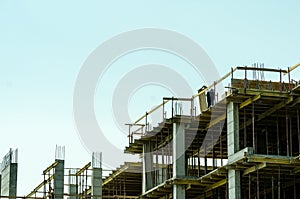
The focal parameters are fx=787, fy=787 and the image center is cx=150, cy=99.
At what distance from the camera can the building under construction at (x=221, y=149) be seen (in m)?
35.0

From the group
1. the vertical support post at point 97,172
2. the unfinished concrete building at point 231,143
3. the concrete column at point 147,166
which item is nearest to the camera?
the unfinished concrete building at point 231,143

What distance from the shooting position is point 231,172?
35.6 meters

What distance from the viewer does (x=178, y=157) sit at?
40438 mm

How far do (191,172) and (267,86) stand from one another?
1027 cm

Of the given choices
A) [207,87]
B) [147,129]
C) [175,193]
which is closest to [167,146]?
[147,129]

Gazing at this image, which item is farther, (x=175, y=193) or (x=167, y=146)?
(x=167, y=146)

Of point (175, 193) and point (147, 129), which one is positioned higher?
point (147, 129)

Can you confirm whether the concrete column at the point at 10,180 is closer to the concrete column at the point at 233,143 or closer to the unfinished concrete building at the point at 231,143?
the unfinished concrete building at the point at 231,143

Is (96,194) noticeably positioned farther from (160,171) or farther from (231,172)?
(231,172)

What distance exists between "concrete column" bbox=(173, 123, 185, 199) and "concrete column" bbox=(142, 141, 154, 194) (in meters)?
4.31

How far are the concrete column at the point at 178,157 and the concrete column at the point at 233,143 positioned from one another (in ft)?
15.6

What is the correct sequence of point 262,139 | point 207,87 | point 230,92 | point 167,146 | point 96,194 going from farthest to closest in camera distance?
point 96,194, point 167,146, point 262,139, point 207,87, point 230,92

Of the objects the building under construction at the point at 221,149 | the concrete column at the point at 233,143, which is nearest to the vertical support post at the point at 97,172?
the building under construction at the point at 221,149

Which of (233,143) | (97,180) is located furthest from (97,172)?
(233,143)
